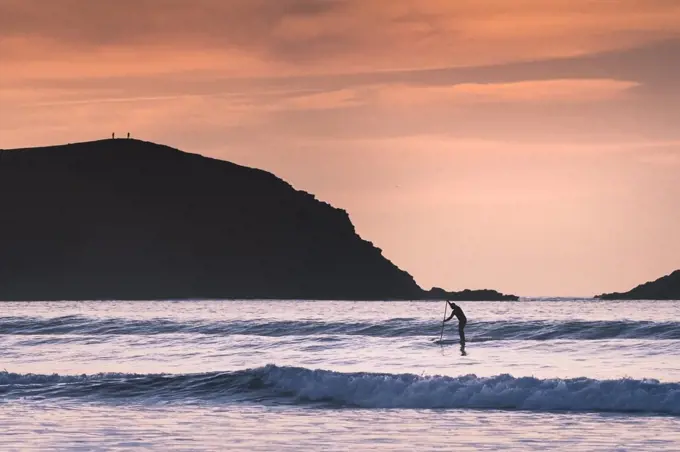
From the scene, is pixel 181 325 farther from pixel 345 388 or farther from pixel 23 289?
pixel 23 289

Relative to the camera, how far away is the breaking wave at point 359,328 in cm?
4881

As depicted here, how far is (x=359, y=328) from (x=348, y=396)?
27770mm

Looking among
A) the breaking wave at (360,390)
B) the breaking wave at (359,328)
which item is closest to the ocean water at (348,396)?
the breaking wave at (360,390)

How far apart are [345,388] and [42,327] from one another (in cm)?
3572

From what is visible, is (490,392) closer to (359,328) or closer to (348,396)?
(348,396)

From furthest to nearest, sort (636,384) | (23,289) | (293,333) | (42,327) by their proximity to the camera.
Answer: (23,289) < (42,327) < (293,333) < (636,384)

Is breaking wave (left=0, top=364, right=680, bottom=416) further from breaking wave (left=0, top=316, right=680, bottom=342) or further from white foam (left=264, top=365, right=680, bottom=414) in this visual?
breaking wave (left=0, top=316, right=680, bottom=342)

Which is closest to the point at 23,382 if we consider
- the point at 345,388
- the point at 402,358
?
the point at 345,388

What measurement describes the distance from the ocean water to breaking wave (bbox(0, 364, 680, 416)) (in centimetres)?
4

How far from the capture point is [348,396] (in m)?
28.0

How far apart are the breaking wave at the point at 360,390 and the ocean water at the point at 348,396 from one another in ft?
0.12

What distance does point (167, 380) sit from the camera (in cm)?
3058

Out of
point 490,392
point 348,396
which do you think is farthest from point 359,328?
point 490,392

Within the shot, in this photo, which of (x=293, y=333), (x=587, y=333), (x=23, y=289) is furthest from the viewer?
(x=23, y=289)
